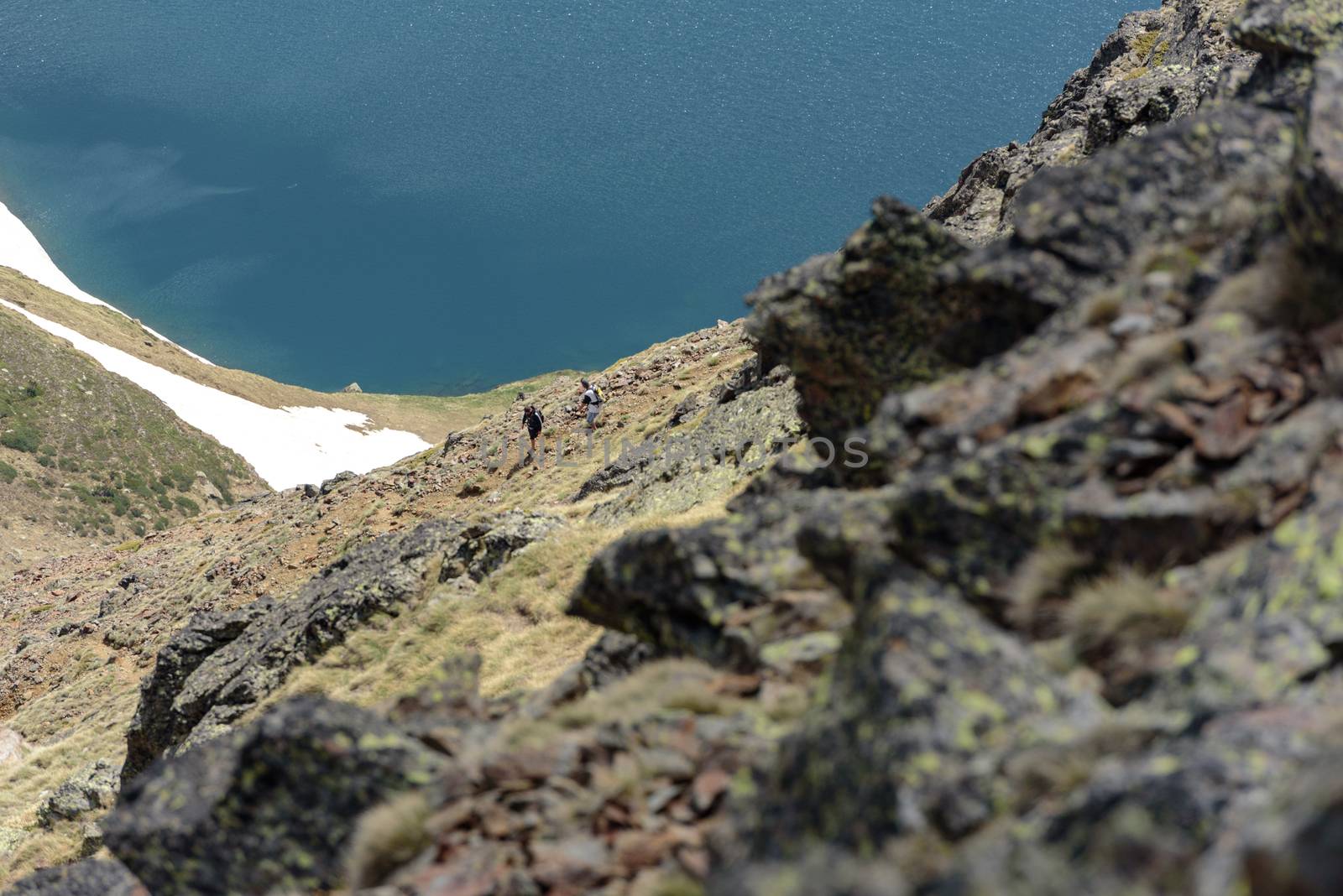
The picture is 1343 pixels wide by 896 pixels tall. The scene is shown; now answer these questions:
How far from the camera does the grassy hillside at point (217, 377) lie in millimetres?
111438

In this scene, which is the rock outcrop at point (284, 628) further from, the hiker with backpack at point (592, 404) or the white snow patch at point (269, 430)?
the white snow patch at point (269, 430)

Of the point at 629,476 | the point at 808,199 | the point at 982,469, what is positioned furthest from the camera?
the point at 808,199

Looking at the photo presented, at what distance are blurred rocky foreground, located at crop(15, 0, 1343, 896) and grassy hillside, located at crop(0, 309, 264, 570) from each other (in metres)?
70.5

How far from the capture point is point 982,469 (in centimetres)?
847

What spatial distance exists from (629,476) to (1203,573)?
25.2 metres

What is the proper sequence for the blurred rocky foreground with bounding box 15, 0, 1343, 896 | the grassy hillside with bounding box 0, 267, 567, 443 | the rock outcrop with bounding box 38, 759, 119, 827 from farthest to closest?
the grassy hillside with bounding box 0, 267, 567, 443 < the rock outcrop with bounding box 38, 759, 119, 827 < the blurred rocky foreground with bounding box 15, 0, 1343, 896

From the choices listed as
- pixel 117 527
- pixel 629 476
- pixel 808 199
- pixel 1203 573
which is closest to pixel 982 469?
pixel 1203 573

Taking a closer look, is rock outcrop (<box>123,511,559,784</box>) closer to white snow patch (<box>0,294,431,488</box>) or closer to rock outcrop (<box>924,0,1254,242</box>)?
rock outcrop (<box>924,0,1254,242</box>)

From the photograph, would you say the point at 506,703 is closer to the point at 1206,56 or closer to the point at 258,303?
the point at 1206,56

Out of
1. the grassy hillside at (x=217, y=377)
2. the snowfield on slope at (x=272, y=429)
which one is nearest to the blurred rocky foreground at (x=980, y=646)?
the snowfield on slope at (x=272, y=429)

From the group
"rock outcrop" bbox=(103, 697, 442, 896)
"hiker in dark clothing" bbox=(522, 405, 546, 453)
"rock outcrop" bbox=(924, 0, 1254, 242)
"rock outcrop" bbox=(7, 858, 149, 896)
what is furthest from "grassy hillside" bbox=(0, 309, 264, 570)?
"rock outcrop" bbox=(103, 697, 442, 896)

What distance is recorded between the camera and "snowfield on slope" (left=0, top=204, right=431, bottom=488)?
99.6 meters

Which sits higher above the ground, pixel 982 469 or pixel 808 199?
A: pixel 808 199

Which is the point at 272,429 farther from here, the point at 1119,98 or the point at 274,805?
the point at 274,805
